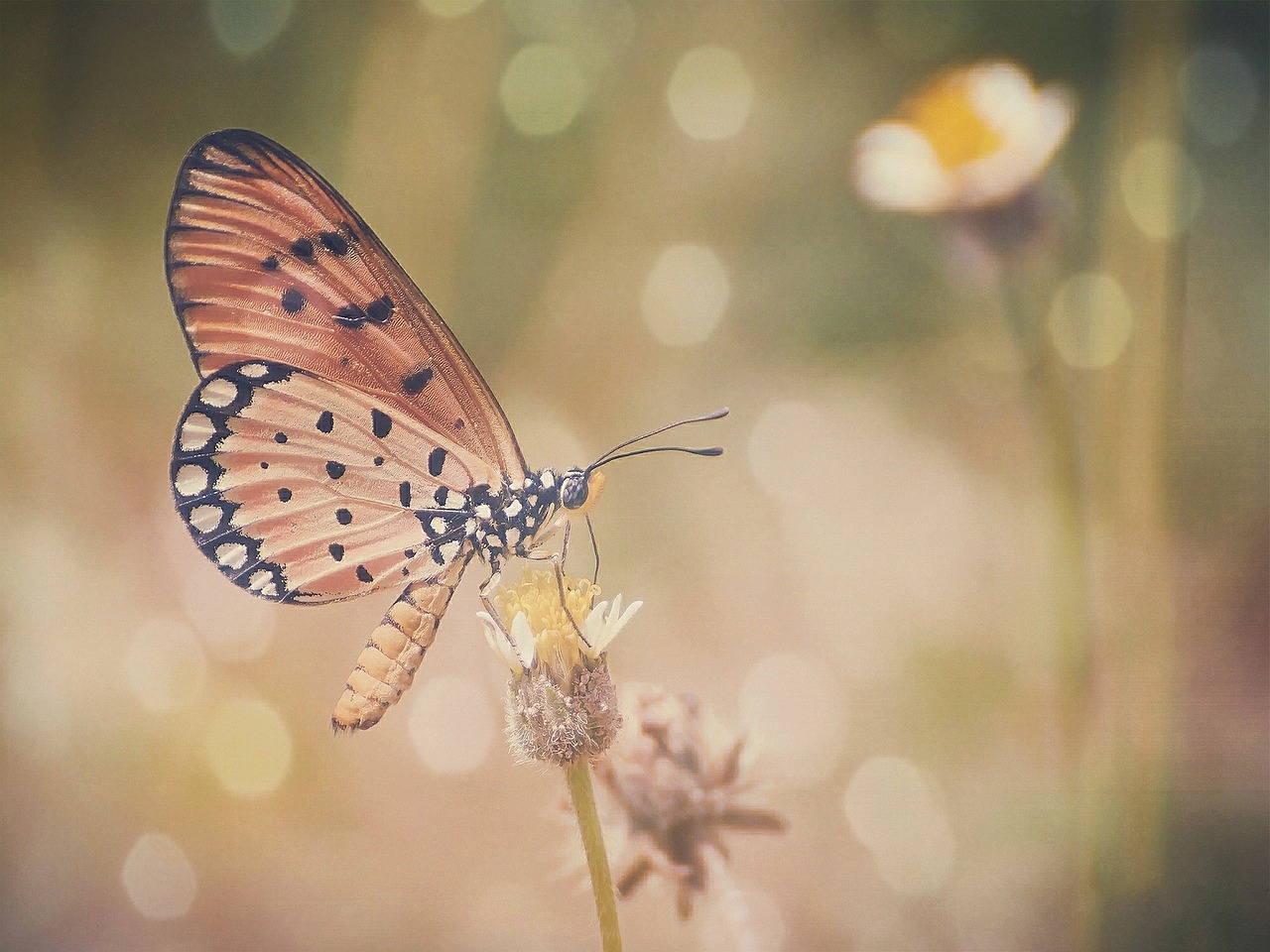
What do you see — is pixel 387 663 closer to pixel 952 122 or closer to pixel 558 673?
pixel 558 673

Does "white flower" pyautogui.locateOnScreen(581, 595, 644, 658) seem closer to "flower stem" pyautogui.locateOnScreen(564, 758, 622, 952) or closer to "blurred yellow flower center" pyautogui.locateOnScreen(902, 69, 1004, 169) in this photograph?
"flower stem" pyautogui.locateOnScreen(564, 758, 622, 952)

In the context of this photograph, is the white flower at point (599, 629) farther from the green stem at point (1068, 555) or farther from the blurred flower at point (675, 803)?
the green stem at point (1068, 555)

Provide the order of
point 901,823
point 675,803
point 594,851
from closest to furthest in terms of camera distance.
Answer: point 594,851
point 675,803
point 901,823

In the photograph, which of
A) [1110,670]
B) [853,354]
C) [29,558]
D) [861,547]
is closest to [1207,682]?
[1110,670]

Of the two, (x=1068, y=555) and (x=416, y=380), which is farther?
(x=1068, y=555)

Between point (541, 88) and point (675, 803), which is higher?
point (541, 88)

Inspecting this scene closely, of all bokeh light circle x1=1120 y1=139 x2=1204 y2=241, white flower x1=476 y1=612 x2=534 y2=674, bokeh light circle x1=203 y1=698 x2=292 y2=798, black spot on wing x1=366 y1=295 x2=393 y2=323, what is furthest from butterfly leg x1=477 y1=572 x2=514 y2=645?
bokeh light circle x1=1120 y1=139 x2=1204 y2=241

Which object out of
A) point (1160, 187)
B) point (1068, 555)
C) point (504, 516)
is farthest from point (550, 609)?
point (1160, 187)

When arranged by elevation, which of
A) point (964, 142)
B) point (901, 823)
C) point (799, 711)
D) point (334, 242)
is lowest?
point (901, 823)
